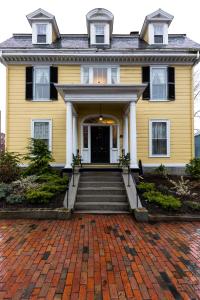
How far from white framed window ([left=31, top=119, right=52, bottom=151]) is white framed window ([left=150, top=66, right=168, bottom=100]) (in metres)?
5.95

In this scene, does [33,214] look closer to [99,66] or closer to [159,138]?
[159,138]

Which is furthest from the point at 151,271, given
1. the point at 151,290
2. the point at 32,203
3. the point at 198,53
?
the point at 198,53

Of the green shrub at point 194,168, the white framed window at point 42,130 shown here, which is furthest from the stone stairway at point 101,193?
the green shrub at point 194,168

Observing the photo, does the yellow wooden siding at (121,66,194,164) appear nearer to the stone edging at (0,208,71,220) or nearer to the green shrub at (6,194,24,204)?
the stone edging at (0,208,71,220)

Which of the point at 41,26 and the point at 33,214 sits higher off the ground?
the point at 41,26

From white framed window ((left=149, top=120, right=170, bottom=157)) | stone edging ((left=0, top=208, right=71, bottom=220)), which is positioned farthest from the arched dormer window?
stone edging ((left=0, top=208, right=71, bottom=220))

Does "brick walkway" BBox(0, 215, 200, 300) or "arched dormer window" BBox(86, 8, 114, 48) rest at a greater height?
"arched dormer window" BBox(86, 8, 114, 48)

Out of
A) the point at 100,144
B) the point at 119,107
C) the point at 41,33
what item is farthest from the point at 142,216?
the point at 41,33

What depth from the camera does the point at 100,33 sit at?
43.1 ft

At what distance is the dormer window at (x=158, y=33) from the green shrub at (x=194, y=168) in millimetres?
7231

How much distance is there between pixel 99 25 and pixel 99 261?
43.2ft

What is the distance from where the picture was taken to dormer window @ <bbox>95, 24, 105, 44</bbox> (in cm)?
1309

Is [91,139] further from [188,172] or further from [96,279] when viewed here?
[96,279]

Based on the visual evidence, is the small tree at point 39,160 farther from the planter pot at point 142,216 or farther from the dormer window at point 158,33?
the dormer window at point 158,33
